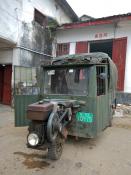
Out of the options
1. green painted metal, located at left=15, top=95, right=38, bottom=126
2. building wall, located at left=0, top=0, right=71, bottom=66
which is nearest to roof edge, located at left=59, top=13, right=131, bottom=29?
building wall, located at left=0, top=0, right=71, bottom=66

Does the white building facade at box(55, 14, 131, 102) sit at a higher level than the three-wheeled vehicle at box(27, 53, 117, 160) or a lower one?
higher

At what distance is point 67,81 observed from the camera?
5.11 metres

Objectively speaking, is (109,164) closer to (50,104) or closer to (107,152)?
(107,152)

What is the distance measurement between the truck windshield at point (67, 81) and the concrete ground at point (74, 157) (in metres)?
1.42

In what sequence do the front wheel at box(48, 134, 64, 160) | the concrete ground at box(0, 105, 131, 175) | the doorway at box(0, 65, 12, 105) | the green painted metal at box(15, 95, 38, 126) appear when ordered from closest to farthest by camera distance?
the concrete ground at box(0, 105, 131, 175), the front wheel at box(48, 134, 64, 160), the green painted metal at box(15, 95, 38, 126), the doorway at box(0, 65, 12, 105)

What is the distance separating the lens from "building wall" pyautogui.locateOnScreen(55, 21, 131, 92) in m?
11.1

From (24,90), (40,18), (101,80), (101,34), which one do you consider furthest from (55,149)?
(40,18)

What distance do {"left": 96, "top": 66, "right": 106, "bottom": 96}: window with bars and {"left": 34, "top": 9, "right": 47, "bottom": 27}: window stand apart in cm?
800

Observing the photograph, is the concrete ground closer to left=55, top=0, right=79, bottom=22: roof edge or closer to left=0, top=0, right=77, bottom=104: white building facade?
left=0, top=0, right=77, bottom=104: white building facade

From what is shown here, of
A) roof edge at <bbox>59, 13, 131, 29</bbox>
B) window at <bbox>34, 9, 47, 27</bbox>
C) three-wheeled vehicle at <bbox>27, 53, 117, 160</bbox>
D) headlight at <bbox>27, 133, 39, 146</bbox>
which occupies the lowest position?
headlight at <bbox>27, 133, 39, 146</bbox>

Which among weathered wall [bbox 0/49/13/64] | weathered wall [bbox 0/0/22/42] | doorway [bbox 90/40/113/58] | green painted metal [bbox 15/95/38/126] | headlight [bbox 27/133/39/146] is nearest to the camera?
headlight [bbox 27/133/39/146]

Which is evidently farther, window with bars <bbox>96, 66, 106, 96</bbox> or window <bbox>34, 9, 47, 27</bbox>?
window <bbox>34, 9, 47, 27</bbox>

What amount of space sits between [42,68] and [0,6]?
16.8ft

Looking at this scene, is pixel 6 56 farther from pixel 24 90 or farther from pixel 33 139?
pixel 33 139
